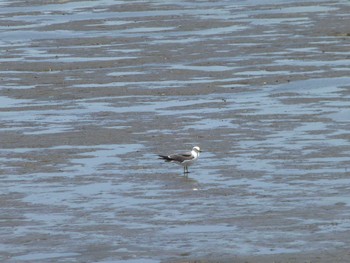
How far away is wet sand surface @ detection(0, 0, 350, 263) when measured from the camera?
630 inches

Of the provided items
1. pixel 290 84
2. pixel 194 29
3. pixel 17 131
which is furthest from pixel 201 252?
pixel 194 29

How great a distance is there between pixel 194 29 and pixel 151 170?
19.9 m

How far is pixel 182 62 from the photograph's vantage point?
32812 mm

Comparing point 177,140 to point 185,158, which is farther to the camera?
point 177,140

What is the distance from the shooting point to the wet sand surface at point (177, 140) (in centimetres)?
1600

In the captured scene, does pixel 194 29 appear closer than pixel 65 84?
No

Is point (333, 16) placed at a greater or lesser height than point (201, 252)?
lesser

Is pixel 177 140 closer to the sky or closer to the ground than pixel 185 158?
closer to the ground

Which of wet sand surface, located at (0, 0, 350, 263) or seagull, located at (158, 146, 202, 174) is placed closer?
wet sand surface, located at (0, 0, 350, 263)

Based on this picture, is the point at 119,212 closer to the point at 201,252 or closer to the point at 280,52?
the point at 201,252

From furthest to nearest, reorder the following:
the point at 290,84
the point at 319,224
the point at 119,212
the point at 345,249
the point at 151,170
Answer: the point at 290,84
the point at 151,170
the point at 119,212
the point at 319,224
the point at 345,249

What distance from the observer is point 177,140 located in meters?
22.7

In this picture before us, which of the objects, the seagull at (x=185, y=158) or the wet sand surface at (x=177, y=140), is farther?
the seagull at (x=185, y=158)

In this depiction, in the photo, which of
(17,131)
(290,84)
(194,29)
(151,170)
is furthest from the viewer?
(194,29)
